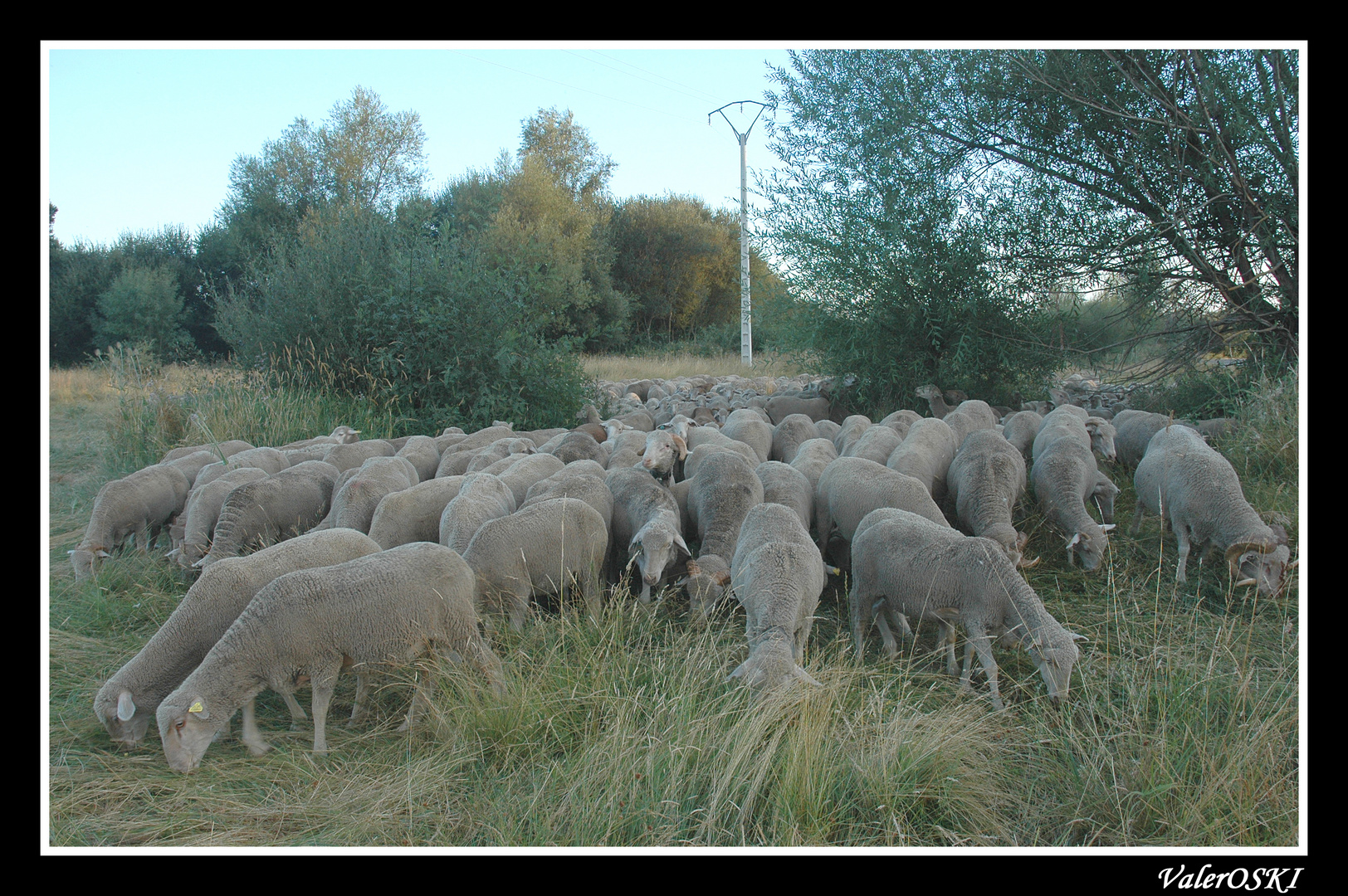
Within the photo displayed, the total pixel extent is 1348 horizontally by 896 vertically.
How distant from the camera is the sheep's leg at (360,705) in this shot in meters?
4.41

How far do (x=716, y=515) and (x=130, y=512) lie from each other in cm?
560

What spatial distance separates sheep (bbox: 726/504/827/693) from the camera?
4039 millimetres

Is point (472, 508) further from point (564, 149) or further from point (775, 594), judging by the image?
point (564, 149)

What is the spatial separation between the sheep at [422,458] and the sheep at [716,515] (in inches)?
129

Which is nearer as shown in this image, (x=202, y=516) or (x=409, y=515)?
(x=409, y=515)

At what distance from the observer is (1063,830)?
343 centimetres

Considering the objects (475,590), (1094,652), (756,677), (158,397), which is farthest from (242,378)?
(1094,652)

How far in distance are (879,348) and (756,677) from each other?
9730mm

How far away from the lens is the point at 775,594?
4.59 metres

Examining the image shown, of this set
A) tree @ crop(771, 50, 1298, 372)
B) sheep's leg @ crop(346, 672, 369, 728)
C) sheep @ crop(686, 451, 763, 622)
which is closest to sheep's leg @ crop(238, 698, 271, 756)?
sheep's leg @ crop(346, 672, 369, 728)

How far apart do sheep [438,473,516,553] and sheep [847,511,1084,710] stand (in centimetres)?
274

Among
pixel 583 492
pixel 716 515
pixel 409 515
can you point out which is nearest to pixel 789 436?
pixel 716 515

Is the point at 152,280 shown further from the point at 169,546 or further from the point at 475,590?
the point at 475,590

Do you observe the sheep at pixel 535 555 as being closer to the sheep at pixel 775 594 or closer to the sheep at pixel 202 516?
the sheep at pixel 775 594
